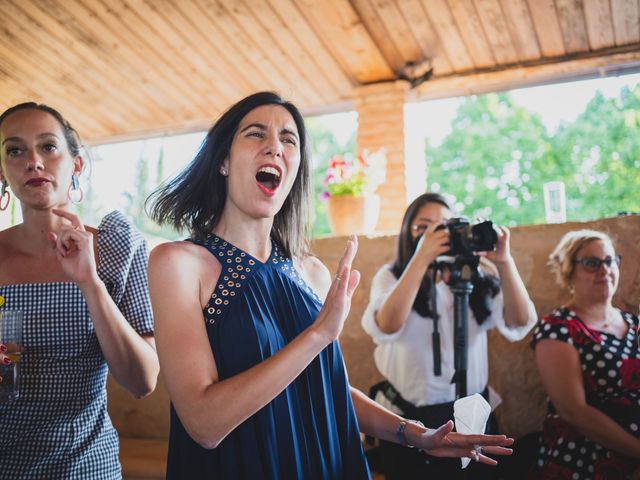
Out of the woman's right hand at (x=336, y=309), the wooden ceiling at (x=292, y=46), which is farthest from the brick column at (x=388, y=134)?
the woman's right hand at (x=336, y=309)

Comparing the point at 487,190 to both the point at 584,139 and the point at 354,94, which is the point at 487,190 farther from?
the point at 354,94

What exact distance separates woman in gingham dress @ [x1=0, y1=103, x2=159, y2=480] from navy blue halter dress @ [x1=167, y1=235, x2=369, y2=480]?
32 centimetres

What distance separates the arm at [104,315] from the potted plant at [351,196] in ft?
8.37

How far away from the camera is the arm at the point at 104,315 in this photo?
1410 mm

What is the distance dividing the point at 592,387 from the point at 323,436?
169 centimetres

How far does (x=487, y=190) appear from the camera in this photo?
14641 millimetres

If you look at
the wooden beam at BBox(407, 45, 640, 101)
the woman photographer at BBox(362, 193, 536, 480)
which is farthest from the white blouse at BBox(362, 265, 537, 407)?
the wooden beam at BBox(407, 45, 640, 101)

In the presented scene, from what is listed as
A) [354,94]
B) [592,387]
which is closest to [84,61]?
[354,94]

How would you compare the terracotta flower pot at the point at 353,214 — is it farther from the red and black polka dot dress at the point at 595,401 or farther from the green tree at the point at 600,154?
the green tree at the point at 600,154

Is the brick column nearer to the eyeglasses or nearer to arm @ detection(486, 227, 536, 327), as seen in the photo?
the eyeglasses

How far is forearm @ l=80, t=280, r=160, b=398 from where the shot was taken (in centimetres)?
143

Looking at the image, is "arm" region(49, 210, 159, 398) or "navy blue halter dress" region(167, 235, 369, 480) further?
"arm" region(49, 210, 159, 398)

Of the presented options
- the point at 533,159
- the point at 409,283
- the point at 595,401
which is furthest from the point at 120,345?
the point at 533,159

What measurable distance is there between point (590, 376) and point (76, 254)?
2069 mm
